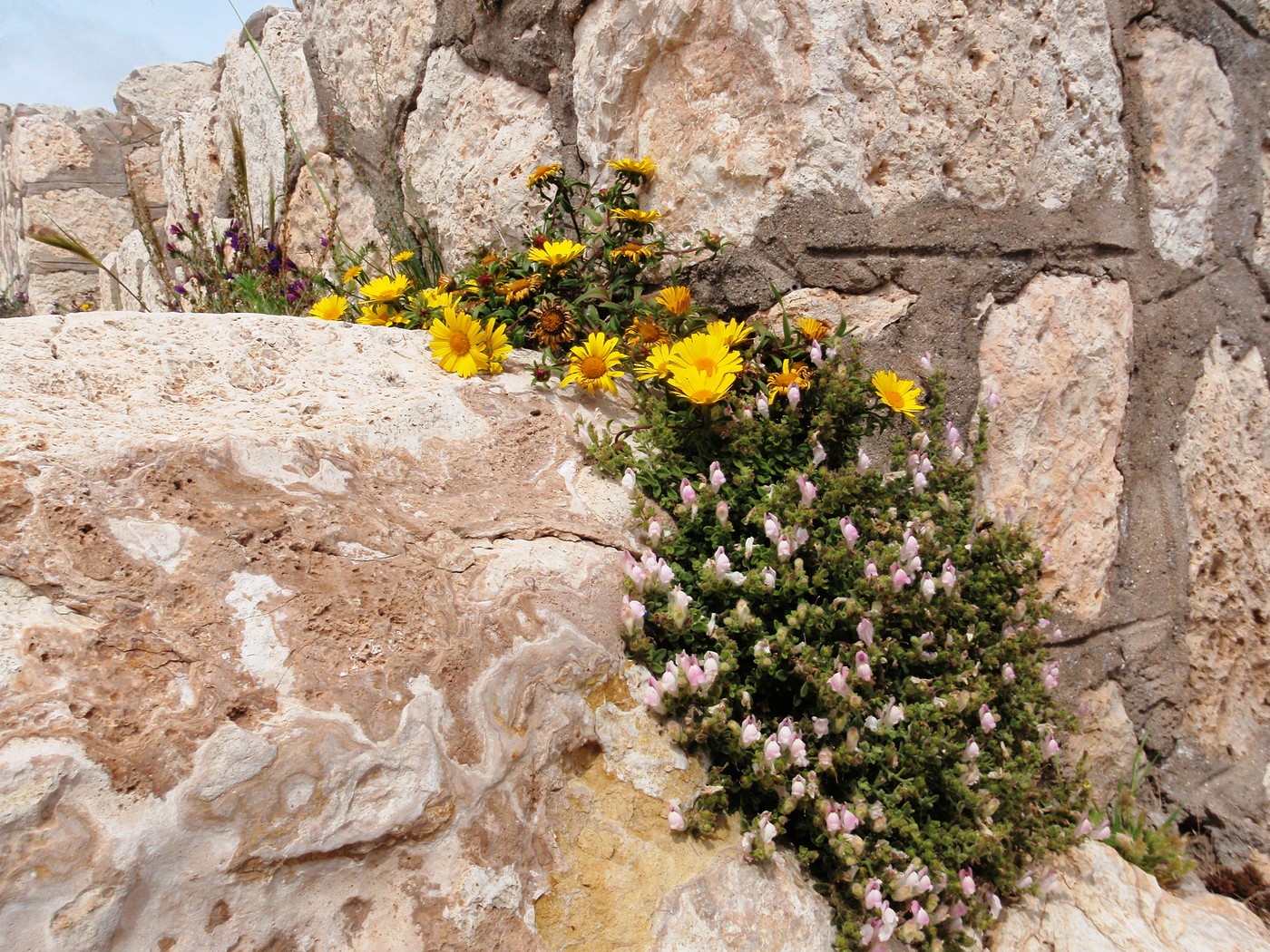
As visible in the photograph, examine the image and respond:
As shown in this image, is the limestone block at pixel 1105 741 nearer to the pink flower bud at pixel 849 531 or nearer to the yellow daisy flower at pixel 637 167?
the pink flower bud at pixel 849 531

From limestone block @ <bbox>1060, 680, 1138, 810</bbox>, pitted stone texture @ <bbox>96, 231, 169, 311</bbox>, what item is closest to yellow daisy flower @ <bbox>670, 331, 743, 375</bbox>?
limestone block @ <bbox>1060, 680, 1138, 810</bbox>

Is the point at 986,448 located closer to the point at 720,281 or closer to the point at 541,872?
the point at 720,281

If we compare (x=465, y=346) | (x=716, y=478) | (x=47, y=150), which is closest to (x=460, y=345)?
(x=465, y=346)

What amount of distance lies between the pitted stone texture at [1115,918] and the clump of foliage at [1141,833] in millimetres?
74

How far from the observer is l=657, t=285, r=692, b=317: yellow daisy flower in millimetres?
2299

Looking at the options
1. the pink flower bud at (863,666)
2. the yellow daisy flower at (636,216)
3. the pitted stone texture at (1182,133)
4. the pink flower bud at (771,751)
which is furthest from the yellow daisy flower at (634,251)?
the pitted stone texture at (1182,133)

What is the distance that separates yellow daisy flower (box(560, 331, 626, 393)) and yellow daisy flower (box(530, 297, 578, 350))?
14 centimetres

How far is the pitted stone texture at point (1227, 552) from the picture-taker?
2480 mm

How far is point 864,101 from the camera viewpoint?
86.0 inches

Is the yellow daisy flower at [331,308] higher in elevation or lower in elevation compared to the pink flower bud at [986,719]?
higher

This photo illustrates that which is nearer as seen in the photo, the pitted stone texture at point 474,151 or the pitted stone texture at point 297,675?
the pitted stone texture at point 297,675

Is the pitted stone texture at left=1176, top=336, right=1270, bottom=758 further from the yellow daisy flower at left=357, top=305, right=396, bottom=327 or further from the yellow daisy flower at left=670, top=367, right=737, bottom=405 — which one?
the yellow daisy flower at left=357, top=305, right=396, bottom=327

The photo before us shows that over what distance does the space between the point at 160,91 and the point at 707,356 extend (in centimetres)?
714

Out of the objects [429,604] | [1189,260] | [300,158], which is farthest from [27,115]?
[1189,260]
